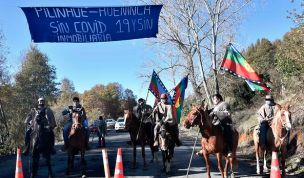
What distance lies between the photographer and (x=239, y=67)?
26.9ft

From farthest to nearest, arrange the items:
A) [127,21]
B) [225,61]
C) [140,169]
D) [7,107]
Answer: [7,107] < [140,169] < [225,61] < [127,21]

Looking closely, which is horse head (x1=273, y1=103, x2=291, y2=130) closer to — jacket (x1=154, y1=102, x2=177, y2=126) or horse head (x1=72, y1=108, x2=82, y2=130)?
jacket (x1=154, y1=102, x2=177, y2=126)

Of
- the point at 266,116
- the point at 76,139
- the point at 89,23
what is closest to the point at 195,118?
the point at 266,116

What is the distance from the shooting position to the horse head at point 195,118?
6797mm

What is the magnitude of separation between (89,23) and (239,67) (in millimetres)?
4690

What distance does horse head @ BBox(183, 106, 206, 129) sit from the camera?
22.3 ft

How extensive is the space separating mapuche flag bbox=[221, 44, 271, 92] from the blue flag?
2.63 m

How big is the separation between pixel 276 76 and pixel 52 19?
888 inches

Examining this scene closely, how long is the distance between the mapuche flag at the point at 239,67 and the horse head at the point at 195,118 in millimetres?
1938

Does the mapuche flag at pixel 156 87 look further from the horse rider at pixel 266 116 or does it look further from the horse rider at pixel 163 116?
the horse rider at pixel 266 116

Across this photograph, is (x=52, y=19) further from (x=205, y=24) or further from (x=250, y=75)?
(x=205, y=24)

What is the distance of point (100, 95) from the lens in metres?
77.5

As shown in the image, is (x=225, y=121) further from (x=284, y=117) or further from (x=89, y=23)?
(x=89, y=23)

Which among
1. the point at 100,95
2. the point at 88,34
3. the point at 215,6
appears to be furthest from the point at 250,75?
the point at 100,95
